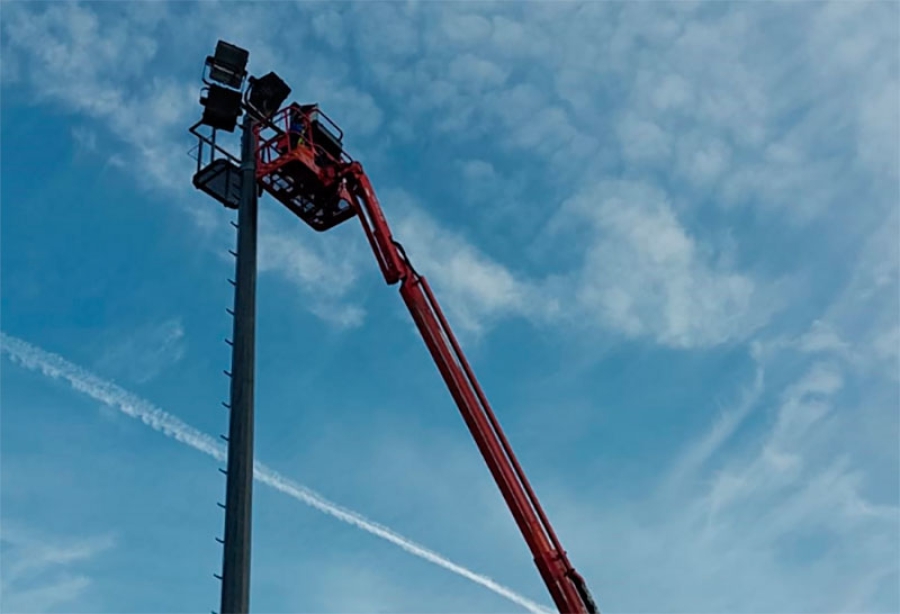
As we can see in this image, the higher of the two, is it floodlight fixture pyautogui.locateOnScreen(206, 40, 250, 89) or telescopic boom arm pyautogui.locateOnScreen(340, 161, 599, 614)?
floodlight fixture pyautogui.locateOnScreen(206, 40, 250, 89)

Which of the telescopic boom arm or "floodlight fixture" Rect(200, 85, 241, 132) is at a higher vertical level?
"floodlight fixture" Rect(200, 85, 241, 132)

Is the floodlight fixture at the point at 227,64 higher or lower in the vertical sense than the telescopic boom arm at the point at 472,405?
higher

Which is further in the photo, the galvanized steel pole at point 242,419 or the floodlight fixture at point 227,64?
the floodlight fixture at point 227,64

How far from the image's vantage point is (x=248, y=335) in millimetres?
22344

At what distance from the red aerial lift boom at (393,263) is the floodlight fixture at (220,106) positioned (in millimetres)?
869

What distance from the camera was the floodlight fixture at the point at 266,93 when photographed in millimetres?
26000

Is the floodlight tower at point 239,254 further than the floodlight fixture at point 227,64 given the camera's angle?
No

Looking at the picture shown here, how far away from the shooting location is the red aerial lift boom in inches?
947

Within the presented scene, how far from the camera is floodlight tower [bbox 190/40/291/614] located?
19984mm

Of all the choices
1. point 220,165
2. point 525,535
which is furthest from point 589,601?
point 220,165

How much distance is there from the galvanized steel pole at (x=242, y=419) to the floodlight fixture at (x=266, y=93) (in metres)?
1.79

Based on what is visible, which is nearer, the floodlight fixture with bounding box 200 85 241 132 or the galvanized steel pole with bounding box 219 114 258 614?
the galvanized steel pole with bounding box 219 114 258 614

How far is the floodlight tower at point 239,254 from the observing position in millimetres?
19984

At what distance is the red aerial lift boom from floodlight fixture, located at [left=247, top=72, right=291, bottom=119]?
1.04ft
